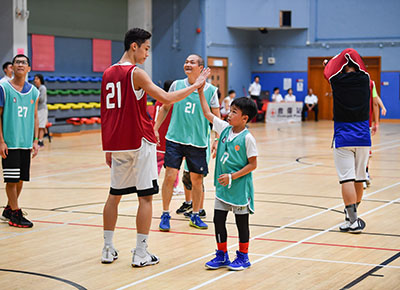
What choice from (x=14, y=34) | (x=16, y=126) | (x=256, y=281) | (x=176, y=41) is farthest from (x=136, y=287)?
(x=176, y=41)

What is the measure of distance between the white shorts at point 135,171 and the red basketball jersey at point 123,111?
0.28 feet

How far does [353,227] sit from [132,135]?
2.72 metres

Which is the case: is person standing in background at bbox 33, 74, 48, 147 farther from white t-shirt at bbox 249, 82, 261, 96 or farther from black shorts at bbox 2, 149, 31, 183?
white t-shirt at bbox 249, 82, 261, 96

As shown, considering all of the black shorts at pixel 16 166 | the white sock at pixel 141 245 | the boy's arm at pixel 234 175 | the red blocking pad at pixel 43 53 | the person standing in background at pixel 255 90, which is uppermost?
the red blocking pad at pixel 43 53

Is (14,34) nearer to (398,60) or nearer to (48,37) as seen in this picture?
(48,37)

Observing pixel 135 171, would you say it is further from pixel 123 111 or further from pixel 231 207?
pixel 231 207

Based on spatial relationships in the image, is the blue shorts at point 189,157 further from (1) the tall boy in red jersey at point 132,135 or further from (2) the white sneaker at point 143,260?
(2) the white sneaker at point 143,260

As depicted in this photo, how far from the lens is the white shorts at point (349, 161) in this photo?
6.96 m

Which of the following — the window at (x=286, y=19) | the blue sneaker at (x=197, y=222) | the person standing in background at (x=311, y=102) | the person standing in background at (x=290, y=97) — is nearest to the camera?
the blue sneaker at (x=197, y=222)

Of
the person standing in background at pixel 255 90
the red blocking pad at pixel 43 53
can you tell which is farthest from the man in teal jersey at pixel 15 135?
the person standing in background at pixel 255 90

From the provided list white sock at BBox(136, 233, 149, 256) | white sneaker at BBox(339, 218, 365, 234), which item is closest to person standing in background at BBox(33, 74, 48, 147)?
white sneaker at BBox(339, 218, 365, 234)

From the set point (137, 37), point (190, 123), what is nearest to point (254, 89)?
point (190, 123)

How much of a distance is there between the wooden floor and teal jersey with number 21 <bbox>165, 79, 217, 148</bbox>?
975 millimetres

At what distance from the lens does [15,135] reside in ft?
23.7
